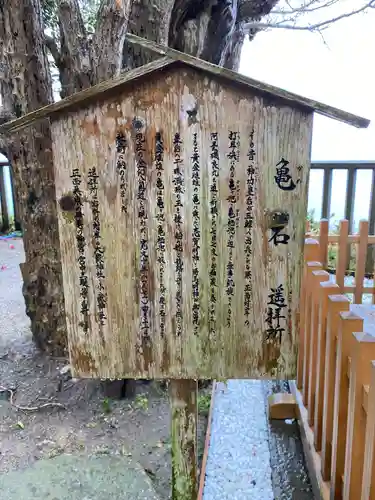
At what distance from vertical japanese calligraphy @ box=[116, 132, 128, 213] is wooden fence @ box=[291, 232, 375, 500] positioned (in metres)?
0.88

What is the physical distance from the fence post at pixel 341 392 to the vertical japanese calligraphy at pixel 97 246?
871 mm

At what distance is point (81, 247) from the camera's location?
4.72 feet

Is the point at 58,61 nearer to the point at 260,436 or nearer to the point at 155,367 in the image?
the point at 155,367

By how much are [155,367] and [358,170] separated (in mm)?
4714

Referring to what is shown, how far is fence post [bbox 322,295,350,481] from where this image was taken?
5.69ft

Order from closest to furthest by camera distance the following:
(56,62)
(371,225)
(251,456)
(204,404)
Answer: (251,456), (56,62), (204,404), (371,225)

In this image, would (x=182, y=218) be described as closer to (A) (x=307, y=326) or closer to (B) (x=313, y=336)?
(B) (x=313, y=336)

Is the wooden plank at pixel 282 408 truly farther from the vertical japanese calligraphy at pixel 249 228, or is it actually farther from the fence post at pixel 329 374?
the vertical japanese calligraphy at pixel 249 228

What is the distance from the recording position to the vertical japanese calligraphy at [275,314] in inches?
56.3

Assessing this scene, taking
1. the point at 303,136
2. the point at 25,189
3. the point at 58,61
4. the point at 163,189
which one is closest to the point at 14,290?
the point at 25,189

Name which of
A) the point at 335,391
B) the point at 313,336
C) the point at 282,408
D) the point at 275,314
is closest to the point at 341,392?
the point at 335,391

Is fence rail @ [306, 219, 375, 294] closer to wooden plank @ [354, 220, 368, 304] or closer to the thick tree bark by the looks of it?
wooden plank @ [354, 220, 368, 304]

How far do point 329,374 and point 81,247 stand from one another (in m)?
1.17

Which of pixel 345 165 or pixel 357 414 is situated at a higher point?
pixel 345 165
